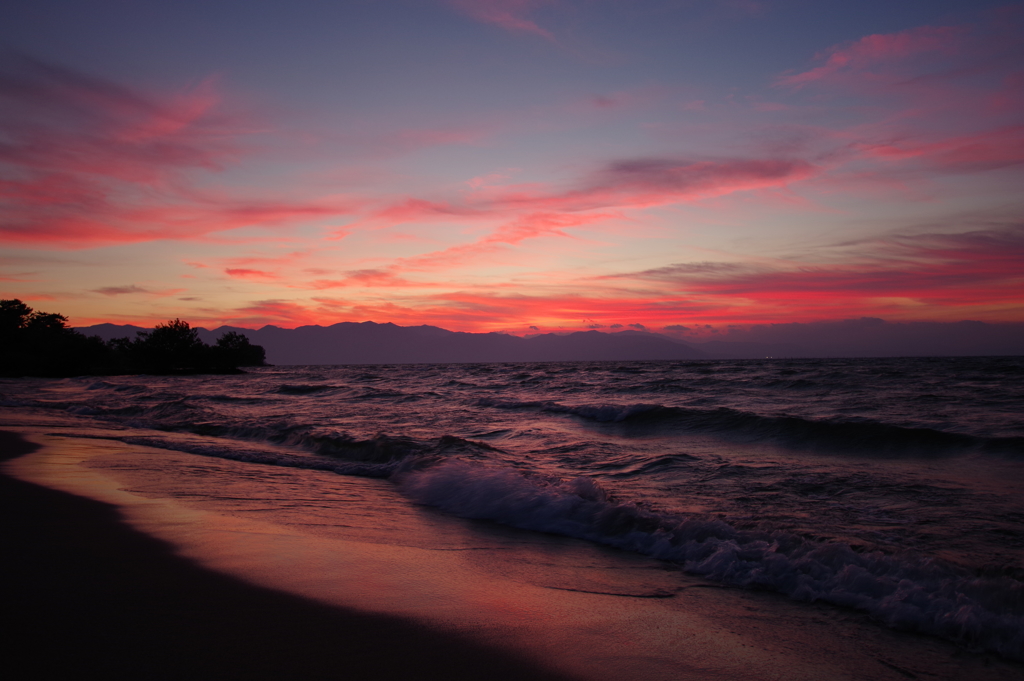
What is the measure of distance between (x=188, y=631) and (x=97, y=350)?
8038 centimetres

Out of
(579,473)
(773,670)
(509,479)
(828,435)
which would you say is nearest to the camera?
(773,670)

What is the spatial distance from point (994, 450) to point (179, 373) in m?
80.0

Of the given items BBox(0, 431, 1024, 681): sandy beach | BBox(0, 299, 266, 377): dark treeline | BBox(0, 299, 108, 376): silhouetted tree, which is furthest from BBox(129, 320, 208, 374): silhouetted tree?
BBox(0, 431, 1024, 681): sandy beach

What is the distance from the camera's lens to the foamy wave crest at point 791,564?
13.0 feet

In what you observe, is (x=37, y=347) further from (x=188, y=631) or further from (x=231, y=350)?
(x=188, y=631)

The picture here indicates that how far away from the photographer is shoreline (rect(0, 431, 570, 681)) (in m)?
2.86

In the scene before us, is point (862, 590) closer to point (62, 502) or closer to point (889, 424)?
point (62, 502)

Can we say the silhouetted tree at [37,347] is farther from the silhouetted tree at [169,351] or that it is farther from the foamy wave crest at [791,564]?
the foamy wave crest at [791,564]

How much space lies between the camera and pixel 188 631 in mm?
3264

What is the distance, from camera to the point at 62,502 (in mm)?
6359

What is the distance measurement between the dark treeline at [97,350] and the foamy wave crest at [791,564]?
71065 mm

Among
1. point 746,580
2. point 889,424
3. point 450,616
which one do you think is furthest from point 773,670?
point 889,424

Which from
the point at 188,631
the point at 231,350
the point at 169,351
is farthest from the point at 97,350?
the point at 188,631

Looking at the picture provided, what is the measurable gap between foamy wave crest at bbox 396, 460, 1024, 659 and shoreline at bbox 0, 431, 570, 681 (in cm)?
270
